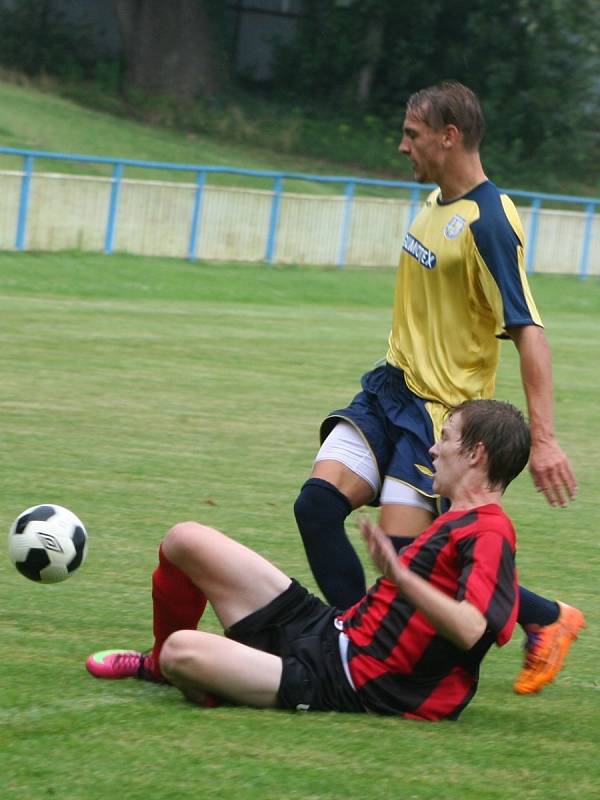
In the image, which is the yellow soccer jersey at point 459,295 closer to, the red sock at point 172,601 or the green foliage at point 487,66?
the red sock at point 172,601

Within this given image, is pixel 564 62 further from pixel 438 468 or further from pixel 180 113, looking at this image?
pixel 438 468

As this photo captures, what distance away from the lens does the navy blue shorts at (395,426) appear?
546 cm

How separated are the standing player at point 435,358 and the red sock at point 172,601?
620 mm

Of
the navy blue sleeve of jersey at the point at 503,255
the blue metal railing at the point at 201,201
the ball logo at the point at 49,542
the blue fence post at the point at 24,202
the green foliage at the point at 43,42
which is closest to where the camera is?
the navy blue sleeve of jersey at the point at 503,255

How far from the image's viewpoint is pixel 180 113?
40031mm

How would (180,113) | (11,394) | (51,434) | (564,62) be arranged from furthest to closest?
(564,62), (180,113), (11,394), (51,434)

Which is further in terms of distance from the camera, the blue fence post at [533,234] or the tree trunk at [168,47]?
the tree trunk at [168,47]

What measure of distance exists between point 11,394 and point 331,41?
33.3 metres

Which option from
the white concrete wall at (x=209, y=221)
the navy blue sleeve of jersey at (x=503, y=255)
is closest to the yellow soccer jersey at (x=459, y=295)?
the navy blue sleeve of jersey at (x=503, y=255)

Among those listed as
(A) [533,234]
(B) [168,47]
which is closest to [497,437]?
(A) [533,234]

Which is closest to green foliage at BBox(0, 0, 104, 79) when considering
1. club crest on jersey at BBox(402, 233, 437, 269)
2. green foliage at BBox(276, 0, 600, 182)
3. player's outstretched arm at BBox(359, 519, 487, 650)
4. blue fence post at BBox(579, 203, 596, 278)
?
green foliage at BBox(276, 0, 600, 182)

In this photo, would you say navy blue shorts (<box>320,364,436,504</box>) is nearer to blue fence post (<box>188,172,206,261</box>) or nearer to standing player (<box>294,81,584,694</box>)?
standing player (<box>294,81,584,694</box>)

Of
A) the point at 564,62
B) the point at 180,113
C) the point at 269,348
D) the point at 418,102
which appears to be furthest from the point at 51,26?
the point at 418,102

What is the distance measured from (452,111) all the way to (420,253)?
0.51 metres
